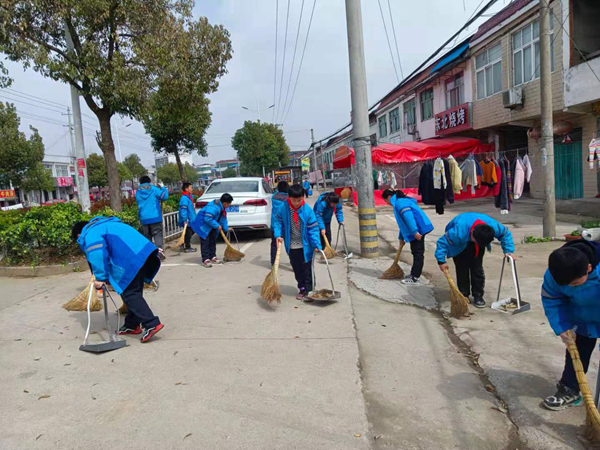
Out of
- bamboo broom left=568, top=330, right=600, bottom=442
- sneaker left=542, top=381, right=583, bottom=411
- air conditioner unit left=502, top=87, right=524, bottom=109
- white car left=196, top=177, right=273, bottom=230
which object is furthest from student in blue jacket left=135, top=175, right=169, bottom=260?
air conditioner unit left=502, top=87, right=524, bottom=109

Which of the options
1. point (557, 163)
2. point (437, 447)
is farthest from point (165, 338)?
point (557, 163)

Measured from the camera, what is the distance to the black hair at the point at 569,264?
8.20ft

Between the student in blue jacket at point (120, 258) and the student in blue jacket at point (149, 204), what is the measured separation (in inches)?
163

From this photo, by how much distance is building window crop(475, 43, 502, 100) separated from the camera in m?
16.0

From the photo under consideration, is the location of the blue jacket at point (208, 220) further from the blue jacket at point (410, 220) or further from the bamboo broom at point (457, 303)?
the bamboo broom at point (457, 303)

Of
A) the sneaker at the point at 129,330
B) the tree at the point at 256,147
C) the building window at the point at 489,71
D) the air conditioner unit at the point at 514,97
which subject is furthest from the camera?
the tree at the point at 256,147

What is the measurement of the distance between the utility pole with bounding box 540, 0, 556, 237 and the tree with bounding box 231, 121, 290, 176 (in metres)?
39.5

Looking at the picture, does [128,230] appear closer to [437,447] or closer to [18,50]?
[437,447]

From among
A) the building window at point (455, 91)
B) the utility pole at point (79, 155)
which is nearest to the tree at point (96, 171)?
the building window at point (455, 91)

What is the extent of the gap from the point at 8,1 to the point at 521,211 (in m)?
14.0

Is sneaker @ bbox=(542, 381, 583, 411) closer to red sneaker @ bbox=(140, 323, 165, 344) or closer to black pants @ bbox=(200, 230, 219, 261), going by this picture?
red sneaker @ bbox=(140, 323, 165, 344)

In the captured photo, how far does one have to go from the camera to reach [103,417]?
3.02 metres

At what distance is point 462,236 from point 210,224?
4.35 m

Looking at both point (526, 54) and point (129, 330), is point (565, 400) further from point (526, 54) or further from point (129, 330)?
point (526, 54)
